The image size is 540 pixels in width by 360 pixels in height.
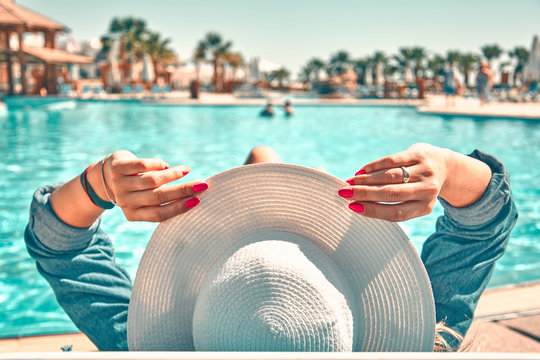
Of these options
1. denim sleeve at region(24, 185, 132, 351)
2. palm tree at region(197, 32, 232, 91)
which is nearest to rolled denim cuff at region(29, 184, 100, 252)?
denim sleeve at region(24, 185, 132, 351)

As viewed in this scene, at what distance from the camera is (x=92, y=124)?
1379 centimetres

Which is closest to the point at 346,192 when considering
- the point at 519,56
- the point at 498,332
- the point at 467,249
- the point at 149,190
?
the point at 149,190

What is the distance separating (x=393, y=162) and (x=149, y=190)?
587mm

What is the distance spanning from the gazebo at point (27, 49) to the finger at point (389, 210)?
2179 centimetres

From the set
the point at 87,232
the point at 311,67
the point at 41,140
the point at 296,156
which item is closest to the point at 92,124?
the point at 41,140

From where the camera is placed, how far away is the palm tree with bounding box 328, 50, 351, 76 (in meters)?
68.0

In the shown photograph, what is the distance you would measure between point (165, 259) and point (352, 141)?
1072 centimetres

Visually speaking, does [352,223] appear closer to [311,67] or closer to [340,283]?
[340,283]

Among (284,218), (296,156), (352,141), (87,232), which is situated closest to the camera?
(284,218)

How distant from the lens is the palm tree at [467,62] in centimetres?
6059

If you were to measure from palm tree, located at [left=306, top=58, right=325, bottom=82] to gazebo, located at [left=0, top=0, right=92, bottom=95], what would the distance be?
51348mm

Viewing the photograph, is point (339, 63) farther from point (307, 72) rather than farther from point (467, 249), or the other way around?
point (467, 249)

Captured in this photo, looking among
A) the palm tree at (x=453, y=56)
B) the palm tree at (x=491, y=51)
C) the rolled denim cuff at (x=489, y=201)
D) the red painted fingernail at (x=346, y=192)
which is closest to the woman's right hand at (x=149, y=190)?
the red painted fingernail at (x=346, y=192)

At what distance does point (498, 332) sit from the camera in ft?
7.33
